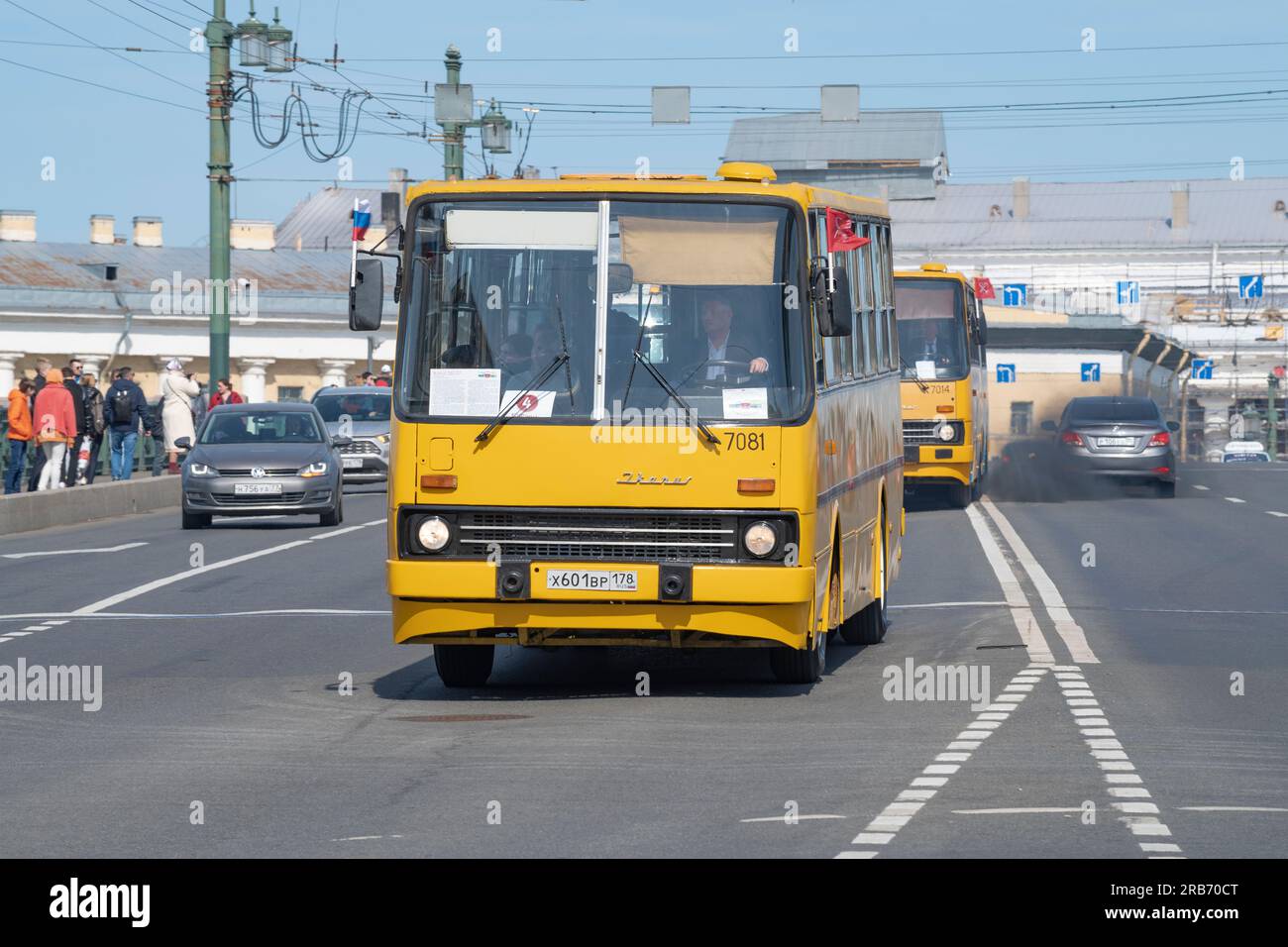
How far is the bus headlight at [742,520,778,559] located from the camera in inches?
457

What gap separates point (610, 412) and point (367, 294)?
1416mm

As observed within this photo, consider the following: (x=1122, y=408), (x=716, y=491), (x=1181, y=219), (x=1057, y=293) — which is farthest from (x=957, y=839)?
(x=1181, y=219)

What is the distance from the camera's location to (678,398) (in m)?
11.8

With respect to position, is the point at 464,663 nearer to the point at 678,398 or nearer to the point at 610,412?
the point at 610,412

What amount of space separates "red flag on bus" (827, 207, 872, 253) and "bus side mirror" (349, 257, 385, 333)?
8.34 feet

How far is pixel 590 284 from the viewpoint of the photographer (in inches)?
470

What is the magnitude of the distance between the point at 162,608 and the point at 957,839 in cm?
1094

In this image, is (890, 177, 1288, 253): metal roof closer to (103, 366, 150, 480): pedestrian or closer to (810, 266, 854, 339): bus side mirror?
(103, 366, 150, 480): pedestrian

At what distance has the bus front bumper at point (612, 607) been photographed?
11555 mm

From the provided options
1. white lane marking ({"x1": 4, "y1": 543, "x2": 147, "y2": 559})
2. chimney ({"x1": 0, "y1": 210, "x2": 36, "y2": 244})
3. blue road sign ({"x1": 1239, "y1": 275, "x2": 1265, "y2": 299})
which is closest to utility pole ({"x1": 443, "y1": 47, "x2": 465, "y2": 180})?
white lane marking ({"x1": 4, "y1": 543, "x2": 147, "y2": 559})

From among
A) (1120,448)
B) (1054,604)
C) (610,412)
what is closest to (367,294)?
(610,412)

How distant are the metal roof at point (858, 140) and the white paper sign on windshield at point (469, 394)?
110 meters

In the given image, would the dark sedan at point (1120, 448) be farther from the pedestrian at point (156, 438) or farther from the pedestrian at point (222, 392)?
the pedestrian at point (156, 438)
